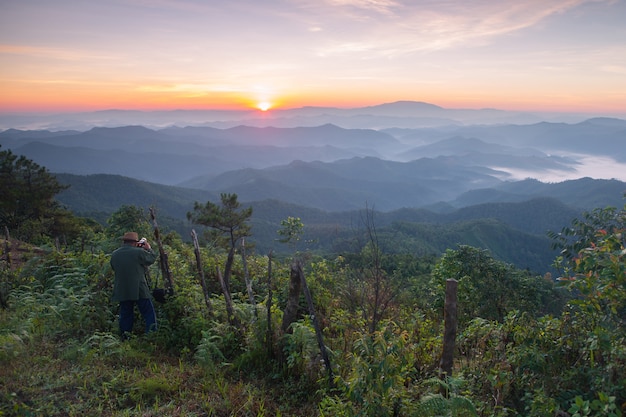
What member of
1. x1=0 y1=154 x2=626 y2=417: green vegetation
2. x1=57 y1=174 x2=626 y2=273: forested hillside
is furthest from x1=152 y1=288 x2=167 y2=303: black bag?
x1=57 y1=174 x2=626 y2=273: forested hillside

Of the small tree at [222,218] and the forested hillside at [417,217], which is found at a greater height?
the small tree at [222,218]

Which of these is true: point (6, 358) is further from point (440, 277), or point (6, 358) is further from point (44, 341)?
point (440, 277)

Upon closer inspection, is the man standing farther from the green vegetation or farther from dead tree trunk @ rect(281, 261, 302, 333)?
dead tree trunk @ rect(281, 261, 302, 333)

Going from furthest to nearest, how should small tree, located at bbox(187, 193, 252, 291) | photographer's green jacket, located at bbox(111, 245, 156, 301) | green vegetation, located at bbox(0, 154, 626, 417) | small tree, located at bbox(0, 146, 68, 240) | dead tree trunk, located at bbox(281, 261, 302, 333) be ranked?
small tree, located at bbox(187, 193, 252, 291), small tree, located at bbox(0, 146, 68, 240), photographer's green jacket, located at bbox(111, 245, 156, 301), dead tree trunk, located at bbox(281, 261, 302, 333), green vegetation, located at bbox(0, 154, 626, 417)

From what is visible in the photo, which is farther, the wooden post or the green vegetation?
the wooden post


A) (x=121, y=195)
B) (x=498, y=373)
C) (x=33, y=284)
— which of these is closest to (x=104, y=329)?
(x=33, y=284)

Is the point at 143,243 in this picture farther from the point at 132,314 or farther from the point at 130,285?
the point at 132,314

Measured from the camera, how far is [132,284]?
5.77 metres

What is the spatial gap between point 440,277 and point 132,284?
30.6ft

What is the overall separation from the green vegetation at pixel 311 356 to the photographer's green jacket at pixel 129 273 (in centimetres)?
65

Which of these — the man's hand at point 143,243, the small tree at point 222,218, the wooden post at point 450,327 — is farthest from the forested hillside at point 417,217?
the wooden post at point 450,327

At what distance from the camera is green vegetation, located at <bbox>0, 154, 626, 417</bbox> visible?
326cm

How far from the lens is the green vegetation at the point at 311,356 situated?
3.26 m

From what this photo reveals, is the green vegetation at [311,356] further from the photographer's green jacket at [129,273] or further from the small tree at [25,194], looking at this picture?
the small tree at [25,194]
